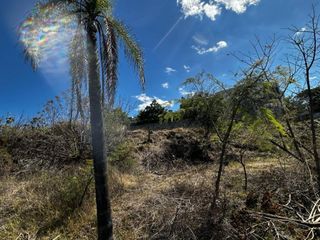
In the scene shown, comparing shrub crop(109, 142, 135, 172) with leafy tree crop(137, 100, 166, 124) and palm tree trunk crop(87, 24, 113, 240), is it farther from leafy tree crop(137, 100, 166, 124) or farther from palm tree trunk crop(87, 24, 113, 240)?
leafy tree crop(137, 100, 166, 124)

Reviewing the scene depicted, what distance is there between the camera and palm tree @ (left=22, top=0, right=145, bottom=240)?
211 inches

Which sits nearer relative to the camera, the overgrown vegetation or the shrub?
the overgrown vegetation

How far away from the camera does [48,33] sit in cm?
579

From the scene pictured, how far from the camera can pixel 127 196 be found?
25.4 feet

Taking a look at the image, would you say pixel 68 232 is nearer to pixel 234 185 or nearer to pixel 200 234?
pixel 200 234

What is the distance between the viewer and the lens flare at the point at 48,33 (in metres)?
5.54

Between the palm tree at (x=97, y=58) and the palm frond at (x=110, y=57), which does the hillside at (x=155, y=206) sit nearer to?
the palm tree at (x=97, y=58)

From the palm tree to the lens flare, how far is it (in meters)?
0.03

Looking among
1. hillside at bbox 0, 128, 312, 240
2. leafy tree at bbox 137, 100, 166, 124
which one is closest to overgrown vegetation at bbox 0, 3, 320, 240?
hillside at bbox 0, 128, 312, 240

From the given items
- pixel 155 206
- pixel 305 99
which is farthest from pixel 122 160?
pixel 305 99

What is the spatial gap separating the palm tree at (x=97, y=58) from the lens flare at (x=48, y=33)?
0.03 metres

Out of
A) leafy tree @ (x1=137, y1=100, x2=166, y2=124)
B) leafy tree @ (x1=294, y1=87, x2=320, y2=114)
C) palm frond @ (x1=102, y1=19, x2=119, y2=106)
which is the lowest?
leafy tree @ (x1=294, y1=87, x2=320, y2=114)

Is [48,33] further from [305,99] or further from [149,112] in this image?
[149,112]

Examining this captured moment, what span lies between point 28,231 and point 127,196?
8.80 ft
